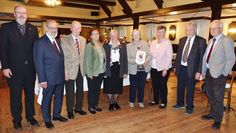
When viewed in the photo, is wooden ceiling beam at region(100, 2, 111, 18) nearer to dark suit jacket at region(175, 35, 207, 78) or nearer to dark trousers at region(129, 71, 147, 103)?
dark trousers at region(129, 71, 147, 103)

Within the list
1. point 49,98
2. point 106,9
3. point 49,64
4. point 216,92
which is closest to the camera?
point 49,64

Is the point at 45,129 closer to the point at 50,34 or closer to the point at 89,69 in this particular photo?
the point at 89,69

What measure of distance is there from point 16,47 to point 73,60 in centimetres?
81

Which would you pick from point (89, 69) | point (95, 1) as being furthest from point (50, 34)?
point (95, 1)

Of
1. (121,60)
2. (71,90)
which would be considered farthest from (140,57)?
(71,90)

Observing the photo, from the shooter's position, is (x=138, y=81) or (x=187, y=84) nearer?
(x=187, y=84)

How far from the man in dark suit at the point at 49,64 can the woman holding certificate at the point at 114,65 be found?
2.90 ft

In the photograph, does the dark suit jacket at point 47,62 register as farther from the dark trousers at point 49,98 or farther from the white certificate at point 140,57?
the white certificate at point 140,57

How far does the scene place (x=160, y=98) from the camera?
429 centimetres

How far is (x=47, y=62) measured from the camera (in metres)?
2.82

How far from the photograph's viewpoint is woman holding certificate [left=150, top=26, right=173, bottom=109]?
3857 mm

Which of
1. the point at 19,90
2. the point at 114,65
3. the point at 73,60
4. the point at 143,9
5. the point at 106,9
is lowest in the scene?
the point at 19,90

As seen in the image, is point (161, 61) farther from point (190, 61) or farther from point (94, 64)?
point (94, 64)

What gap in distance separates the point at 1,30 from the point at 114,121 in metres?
2.10
